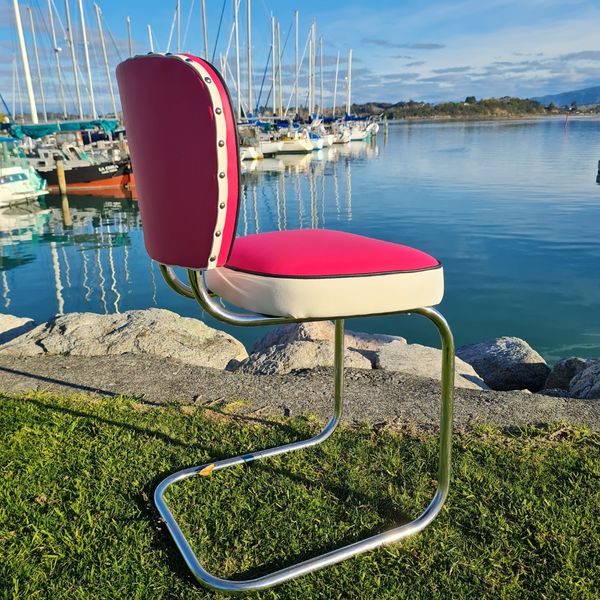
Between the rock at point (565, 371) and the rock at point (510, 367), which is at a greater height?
the rock at point (565, 371)

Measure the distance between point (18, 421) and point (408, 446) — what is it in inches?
78.2

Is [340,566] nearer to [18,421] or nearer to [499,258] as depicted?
[18,421]

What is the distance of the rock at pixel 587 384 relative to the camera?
11.6 ft

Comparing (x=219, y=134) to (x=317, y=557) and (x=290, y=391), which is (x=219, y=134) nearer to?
(x=317, y=557)

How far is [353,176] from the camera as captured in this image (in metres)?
28.7

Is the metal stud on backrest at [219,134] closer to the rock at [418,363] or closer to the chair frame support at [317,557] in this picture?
the chair frame support at [317,557]

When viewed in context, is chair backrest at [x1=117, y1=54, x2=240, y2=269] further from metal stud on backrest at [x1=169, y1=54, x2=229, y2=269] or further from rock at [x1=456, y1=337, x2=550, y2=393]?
rock at [x1=456, y1=337, x2=550, y2=393]

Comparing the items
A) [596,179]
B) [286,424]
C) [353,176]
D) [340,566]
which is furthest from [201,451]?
[353,176]

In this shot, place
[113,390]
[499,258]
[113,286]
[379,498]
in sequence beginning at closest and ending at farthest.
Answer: [379,498] → [113,390] → [113,286] → [499,258]

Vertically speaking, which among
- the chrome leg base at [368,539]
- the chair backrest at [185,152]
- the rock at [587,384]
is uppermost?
the chair backrest at [185,152]

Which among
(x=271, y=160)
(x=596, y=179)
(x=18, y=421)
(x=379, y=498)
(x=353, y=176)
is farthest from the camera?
Result: (x=271, y=160)

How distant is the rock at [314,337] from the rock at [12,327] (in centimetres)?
255

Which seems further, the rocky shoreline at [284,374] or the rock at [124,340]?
the rock at [124,340]

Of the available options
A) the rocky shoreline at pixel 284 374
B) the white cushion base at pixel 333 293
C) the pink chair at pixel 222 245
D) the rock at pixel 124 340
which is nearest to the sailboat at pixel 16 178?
the rocky shoreline at pixel 284 374
